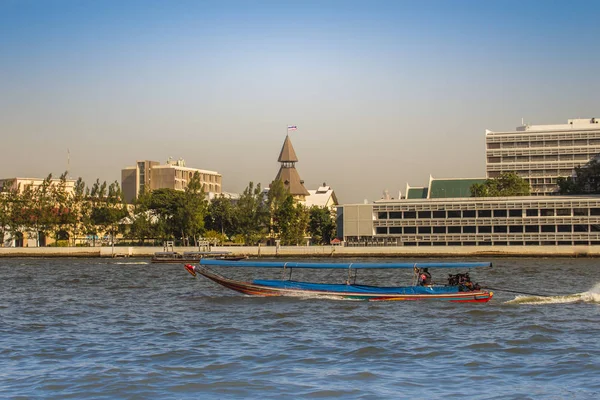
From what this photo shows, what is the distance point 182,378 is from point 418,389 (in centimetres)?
676

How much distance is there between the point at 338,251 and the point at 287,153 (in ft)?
225

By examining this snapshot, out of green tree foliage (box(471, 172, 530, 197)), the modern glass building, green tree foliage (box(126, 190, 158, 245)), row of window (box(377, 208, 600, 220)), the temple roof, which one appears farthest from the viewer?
the temple roof

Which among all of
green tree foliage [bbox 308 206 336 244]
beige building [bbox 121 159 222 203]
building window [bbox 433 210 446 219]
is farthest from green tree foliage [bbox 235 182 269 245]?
beige building [bbox 121 159 222 203]

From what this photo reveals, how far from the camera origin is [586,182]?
12725cm

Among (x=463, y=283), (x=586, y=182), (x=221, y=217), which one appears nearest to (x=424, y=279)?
(x=463, y=283)

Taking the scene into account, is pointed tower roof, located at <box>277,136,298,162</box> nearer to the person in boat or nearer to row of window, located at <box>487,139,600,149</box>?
row of window, located at <box>487,139,600,149</box>

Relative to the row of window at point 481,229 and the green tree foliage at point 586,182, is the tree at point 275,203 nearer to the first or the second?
the row of window at point 481,229

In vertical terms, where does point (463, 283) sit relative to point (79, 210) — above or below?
below

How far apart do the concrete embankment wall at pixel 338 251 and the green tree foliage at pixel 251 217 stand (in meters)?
8.46

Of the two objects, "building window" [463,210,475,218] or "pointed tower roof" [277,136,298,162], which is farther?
"pointed tower roof" [277,136,298,162]

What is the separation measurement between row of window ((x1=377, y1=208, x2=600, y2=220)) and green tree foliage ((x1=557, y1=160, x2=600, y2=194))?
14148mm

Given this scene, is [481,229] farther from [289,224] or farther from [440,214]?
[289,224]

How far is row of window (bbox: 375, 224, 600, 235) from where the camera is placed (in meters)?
112

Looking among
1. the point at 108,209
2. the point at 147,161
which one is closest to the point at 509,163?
the point at 108,209
